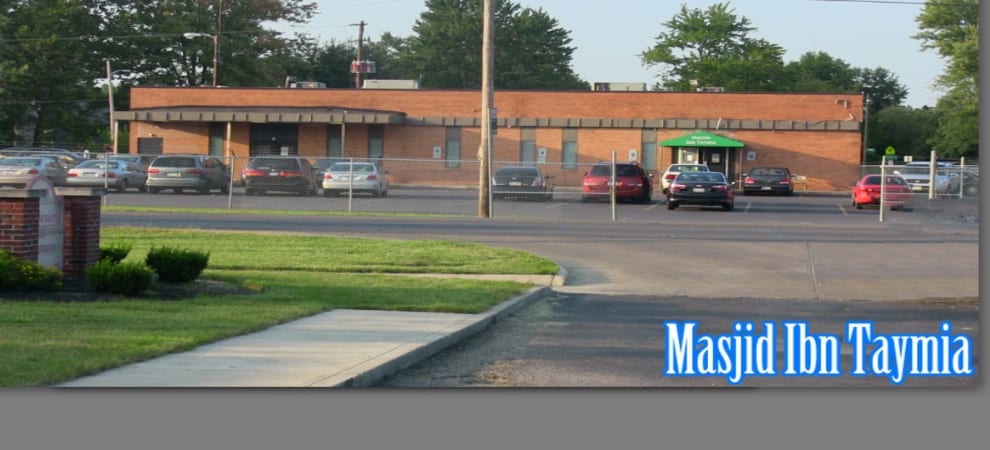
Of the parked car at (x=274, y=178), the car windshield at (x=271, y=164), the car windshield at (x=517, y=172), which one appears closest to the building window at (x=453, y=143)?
the car windshield at (x=517, y=172)

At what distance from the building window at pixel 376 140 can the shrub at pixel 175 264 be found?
147 feet

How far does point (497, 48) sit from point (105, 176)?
42.9 meters

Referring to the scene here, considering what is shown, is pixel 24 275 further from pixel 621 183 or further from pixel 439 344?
pixel 621 183

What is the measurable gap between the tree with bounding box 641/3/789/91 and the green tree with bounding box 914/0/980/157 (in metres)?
32.1

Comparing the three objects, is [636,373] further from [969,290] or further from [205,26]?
[205,26]

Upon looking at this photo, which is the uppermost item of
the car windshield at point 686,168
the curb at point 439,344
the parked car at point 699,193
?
the car windshield at point 686,168

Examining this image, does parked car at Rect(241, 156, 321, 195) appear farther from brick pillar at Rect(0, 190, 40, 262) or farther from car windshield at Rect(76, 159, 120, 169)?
brick pillar at Rect(0, 190, 40, 262)

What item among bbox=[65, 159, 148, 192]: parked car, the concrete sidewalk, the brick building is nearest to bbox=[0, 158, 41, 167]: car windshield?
bbox=[65, 159, 148, 192]: parked car

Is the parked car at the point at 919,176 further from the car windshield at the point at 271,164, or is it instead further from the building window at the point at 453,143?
the building window at the point at 453,143

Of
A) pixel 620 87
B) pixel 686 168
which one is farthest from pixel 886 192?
pixel 620 87

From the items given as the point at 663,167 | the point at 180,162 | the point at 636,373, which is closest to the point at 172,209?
the point at 180,162

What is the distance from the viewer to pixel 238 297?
45.8 ft

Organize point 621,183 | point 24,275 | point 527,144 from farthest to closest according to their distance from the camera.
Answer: point 527,144
point 621,183
point 24,275

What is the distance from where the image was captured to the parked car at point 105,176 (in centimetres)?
3997
